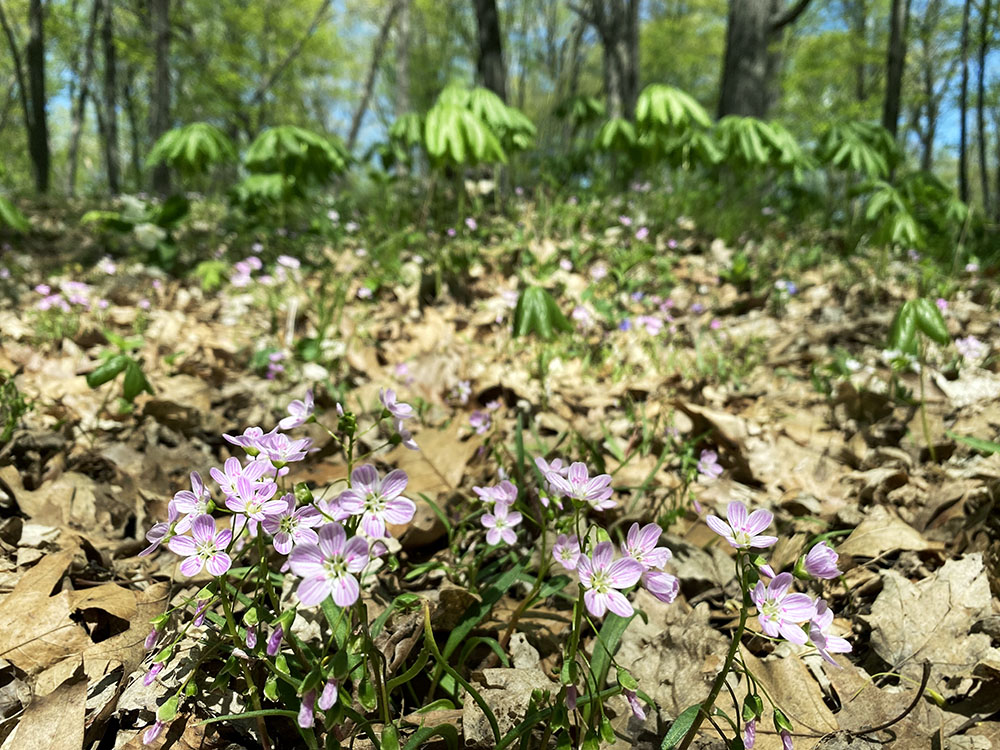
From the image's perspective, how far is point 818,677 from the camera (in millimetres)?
1102

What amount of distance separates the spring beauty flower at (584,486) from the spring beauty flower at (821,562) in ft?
0.86

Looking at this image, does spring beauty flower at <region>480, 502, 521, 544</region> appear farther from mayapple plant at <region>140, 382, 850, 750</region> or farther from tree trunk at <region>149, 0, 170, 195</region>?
tree trunk at <region>149, 0, 170, 195</region>

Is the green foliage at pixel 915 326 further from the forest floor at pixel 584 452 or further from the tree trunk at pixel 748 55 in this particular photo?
the tree trunk at pixel 748 55

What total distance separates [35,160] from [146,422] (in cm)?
1047

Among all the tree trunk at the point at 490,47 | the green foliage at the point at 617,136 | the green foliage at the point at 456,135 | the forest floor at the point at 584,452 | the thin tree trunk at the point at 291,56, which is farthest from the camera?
the thin tree trunk at the point at 291,56

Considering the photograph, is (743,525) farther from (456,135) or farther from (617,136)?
(617,136)

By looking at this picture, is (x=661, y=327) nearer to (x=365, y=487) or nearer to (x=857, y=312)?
(x=857, y=312)

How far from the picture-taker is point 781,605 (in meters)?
0.73

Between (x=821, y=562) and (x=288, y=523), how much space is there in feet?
2.35

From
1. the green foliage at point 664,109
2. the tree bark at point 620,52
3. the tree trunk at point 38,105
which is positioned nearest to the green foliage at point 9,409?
the green foliage at point 664,109

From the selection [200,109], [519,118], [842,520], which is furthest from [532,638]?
[200,109]

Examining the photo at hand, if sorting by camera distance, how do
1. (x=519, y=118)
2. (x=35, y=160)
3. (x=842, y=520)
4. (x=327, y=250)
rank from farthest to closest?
(x=35, y=160) < (x=327, y=250) < (x=519, y=118) < (x=842, y=520)

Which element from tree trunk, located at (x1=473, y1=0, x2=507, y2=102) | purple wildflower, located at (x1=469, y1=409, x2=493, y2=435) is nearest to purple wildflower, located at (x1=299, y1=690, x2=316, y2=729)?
purple wildflower, located at (x1=469, y1=409, x2=493, y2=435)

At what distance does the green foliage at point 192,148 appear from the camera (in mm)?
3697
